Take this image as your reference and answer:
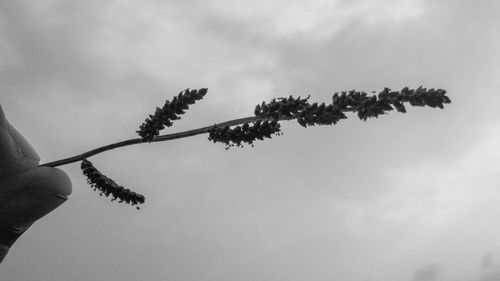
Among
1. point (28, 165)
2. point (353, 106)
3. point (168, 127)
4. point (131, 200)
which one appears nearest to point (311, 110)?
point (353, 106)

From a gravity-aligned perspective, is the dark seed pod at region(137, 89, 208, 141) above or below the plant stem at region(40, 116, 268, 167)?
above

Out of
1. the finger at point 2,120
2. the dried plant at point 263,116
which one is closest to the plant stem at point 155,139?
the dried plant at point 263,116

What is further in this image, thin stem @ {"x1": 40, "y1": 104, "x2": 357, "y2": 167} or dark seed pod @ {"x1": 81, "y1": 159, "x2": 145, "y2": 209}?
dark seed pod @ {"x1": 81, "y1": 159, "x2": 145, "y2": 209}

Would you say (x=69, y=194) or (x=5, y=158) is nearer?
(x=5, y=158)

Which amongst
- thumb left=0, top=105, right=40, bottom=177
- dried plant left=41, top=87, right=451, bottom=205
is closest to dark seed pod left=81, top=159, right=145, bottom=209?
dried plant left=41, top=87, right=451, bottom=205

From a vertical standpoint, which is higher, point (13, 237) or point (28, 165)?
point (28, 165)

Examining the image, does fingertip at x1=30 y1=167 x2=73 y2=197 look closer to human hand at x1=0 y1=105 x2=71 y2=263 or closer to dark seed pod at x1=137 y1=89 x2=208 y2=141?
human hand at x1=0 y1=105 x2=71 y2=263

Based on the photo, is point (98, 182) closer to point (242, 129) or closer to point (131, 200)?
point (131, 200)

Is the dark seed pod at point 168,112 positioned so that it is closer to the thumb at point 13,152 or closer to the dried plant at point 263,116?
the dried plant at point 263,116
